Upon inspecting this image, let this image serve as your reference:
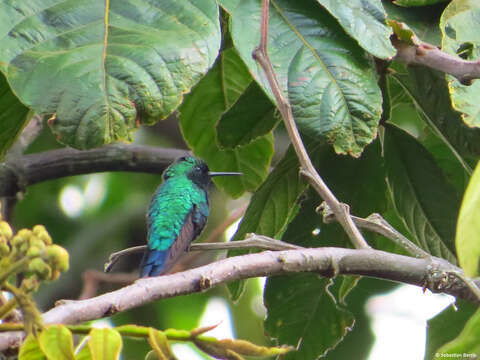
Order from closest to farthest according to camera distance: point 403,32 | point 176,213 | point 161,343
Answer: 1. point 161,343
2. point 403,32
3. point 176,213

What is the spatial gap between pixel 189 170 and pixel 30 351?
114 inches

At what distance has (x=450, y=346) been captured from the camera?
4.93ft

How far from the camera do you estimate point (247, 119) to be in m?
3.01

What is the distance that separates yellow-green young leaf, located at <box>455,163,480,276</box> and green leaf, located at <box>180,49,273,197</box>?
2.06 m

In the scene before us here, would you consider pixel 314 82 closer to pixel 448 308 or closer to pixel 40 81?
pixel 40 81

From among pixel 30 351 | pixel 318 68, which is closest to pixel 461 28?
pixel 318 68

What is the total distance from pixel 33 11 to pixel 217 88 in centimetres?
109

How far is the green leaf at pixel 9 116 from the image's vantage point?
272 cm

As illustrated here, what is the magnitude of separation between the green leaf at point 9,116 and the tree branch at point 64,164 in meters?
0.92

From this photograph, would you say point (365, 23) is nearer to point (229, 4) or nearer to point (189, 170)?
point (229, 4)

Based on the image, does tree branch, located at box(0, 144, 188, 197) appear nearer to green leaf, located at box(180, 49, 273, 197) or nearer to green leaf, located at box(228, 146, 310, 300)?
green leaf, located at box(180, 49, 273, 197)

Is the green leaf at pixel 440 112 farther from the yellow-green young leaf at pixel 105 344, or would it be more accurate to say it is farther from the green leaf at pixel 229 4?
the yellow-green young leaf at pixel 105 344

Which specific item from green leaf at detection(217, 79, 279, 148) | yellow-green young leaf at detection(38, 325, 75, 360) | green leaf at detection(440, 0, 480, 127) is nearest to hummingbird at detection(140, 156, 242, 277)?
green leaf at detection(217, 79, 279, 148)

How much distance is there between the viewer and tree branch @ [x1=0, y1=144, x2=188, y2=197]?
12.3 ft
